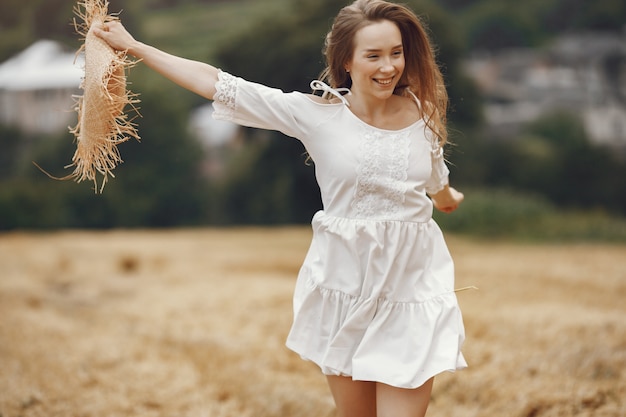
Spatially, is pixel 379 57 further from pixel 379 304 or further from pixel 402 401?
pixel 402 401

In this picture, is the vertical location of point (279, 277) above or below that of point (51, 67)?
below

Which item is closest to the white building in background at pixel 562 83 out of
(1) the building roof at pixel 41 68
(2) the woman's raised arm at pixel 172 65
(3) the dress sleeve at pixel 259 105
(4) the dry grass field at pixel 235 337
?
(4) the dry grass field at pixel 235 337

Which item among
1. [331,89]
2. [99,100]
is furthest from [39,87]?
[331,89]

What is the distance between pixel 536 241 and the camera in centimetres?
1007

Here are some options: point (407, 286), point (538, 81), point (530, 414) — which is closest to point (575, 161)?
point (538, 81)

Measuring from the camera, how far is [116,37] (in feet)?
7.68

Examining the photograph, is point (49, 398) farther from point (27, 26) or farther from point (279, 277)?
point (27, 26)

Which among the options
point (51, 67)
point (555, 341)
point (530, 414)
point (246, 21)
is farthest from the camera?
point (246, 21)

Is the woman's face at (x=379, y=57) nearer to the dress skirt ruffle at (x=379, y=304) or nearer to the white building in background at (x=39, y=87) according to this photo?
the dress skirt ruffle at (x=379, y=304)

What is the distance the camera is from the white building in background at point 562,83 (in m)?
11.1

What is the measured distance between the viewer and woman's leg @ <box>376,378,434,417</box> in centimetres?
219

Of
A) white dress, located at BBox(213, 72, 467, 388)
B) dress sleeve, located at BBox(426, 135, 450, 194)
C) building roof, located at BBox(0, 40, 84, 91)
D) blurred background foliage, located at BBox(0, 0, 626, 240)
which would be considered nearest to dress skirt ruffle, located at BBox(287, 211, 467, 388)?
white dress, located at BBox(213, 72, 467, 388)

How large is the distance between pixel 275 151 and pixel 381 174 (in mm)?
9344

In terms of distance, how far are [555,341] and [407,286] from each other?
2431 mm
